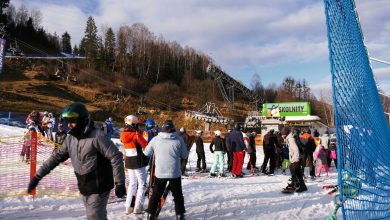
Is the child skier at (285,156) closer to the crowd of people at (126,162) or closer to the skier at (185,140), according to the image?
the crowd of people at (126,162)

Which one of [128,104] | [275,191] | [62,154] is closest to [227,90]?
[128,104]

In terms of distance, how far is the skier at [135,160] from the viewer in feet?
19.1

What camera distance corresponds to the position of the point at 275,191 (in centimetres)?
849

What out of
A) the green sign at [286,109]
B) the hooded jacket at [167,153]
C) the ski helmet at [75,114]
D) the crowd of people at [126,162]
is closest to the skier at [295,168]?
the crowd of people at [126,162]

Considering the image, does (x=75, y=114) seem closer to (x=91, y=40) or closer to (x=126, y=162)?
(x=126, y=162)

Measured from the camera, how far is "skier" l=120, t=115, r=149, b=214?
5.83 m

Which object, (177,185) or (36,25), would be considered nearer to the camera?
(177,185)

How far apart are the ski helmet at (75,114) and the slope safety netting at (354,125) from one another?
2.45m

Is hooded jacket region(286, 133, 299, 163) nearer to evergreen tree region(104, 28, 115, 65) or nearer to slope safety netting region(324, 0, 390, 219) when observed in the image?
slope safety netting region(324, 0, 390, 219)

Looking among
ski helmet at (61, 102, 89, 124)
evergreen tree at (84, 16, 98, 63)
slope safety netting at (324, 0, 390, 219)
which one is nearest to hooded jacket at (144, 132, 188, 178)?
ski helmet at (61, 102, 89, 124)

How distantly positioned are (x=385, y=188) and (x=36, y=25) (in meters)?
85.0

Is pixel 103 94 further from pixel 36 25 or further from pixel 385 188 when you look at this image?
pixel 385 188

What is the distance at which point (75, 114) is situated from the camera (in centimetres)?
352

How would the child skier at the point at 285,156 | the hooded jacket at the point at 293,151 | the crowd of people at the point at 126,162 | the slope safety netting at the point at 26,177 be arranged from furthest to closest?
the child skier at the point at 285,156 < the hooded jacket at the point at 293,151 < the slope safety netting at the point at 26,177 < the crowd of people at the point at 126,162
